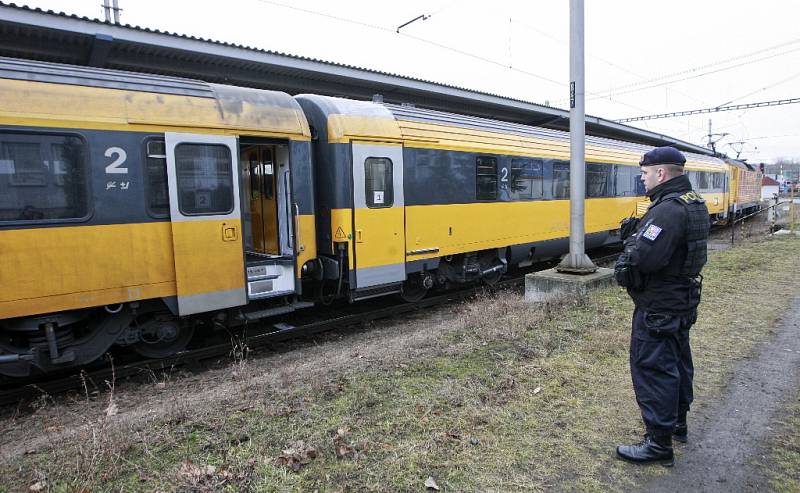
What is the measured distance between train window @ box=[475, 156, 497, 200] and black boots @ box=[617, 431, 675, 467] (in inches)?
254

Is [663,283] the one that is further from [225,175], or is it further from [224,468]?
[225,175]

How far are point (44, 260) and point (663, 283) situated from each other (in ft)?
17.6

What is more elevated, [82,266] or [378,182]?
[378,182]

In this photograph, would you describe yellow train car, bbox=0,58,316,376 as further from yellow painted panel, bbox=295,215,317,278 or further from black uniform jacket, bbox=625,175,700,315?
black uniform jacket, bbox=625,175,700,315

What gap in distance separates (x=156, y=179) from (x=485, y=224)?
5.83 metres

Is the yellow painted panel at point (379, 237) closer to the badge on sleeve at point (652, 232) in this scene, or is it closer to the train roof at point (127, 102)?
the train roof at point (127, 102)

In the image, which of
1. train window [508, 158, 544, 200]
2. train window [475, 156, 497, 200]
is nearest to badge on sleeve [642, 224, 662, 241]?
train window [475, 156, 497, 200]

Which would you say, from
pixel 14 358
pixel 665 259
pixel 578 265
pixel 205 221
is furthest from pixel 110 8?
pixel 665 259

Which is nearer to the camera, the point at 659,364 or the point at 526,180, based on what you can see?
the point at 659,364

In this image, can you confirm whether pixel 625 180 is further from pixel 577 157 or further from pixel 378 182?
pixel 378 182

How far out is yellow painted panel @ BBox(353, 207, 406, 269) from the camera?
7.27 meters

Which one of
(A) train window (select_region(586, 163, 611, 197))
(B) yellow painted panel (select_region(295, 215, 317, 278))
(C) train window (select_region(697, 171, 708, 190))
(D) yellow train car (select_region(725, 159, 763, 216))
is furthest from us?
(D) yellow train car (select_region(725, 159, 763, 216))

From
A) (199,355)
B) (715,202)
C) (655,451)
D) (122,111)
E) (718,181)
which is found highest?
(122,111)

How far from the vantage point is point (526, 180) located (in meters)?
10.4
